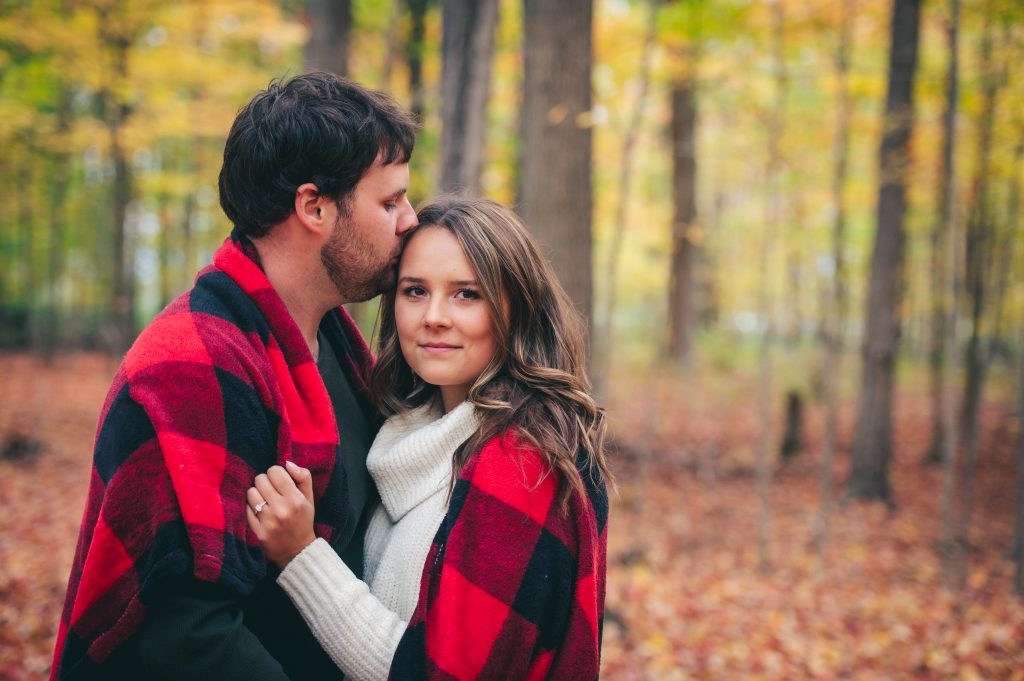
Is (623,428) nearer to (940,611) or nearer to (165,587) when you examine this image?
(940,611)

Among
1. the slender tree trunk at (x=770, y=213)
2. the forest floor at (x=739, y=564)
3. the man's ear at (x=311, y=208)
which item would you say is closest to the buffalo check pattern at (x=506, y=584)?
the man's ear at (x=311, y=208)

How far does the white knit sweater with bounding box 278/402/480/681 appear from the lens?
1.59 meters

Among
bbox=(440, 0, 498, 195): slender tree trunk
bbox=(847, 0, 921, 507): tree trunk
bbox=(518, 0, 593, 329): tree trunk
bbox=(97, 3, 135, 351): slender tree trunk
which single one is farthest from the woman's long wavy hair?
bbox=(97, 3, 135, 351): slender tree trunk

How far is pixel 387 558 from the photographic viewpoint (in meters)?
1.78

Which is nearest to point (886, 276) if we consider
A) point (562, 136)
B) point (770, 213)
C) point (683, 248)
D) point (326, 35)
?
point (770, 213)

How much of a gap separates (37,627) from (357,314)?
411 centimetres

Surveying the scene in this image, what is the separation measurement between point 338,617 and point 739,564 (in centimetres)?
637

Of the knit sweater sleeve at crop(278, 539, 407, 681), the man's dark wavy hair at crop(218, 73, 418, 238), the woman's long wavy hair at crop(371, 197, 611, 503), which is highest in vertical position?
the man's dark wavy hair at crop(218, 73, 418, 238)

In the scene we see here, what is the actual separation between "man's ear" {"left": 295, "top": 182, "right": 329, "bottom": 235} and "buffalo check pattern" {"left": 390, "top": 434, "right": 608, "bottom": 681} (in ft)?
2.42

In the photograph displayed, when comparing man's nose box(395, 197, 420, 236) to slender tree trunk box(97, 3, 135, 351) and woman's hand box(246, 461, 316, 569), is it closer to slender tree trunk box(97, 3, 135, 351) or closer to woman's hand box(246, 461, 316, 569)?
woman's hand box(246, 461, 316, 569)

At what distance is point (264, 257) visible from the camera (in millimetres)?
1814

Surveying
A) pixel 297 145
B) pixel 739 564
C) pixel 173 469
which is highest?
pixel 297 145

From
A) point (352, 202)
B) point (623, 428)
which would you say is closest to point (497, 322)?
point (352, 202)

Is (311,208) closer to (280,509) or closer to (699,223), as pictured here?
(280,509)
